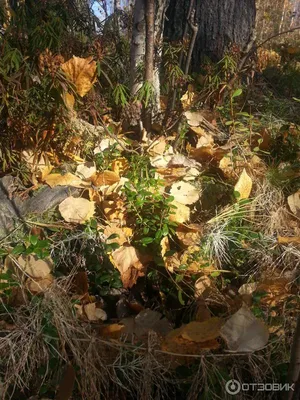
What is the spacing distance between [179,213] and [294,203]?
631mm

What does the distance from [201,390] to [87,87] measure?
1575 millimetres

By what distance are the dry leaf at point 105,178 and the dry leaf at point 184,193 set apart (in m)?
0.31

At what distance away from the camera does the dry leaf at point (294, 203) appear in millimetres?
2444

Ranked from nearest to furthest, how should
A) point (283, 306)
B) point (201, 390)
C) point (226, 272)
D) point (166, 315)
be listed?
point (201, 390), point (283, 306), point (166, 315), point (226, 272)

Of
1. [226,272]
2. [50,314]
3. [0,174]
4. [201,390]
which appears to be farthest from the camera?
[0,174]

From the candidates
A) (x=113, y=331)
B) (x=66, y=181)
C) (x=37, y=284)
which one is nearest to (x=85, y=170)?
(x=66, y=181)

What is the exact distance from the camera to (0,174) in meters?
2.58

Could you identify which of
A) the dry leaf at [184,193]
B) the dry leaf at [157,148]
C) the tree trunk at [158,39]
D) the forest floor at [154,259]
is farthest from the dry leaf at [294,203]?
the tree trunk at [158,39]

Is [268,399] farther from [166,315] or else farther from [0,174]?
[0,174]

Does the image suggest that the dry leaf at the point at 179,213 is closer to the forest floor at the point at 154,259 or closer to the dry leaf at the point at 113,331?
the forest floor at the point at 154,259

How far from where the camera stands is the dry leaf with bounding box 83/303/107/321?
2029mm

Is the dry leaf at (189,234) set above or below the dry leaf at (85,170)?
below

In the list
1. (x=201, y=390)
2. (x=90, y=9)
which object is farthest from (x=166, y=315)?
(x=90, y=9)

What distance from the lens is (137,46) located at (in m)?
2.75
